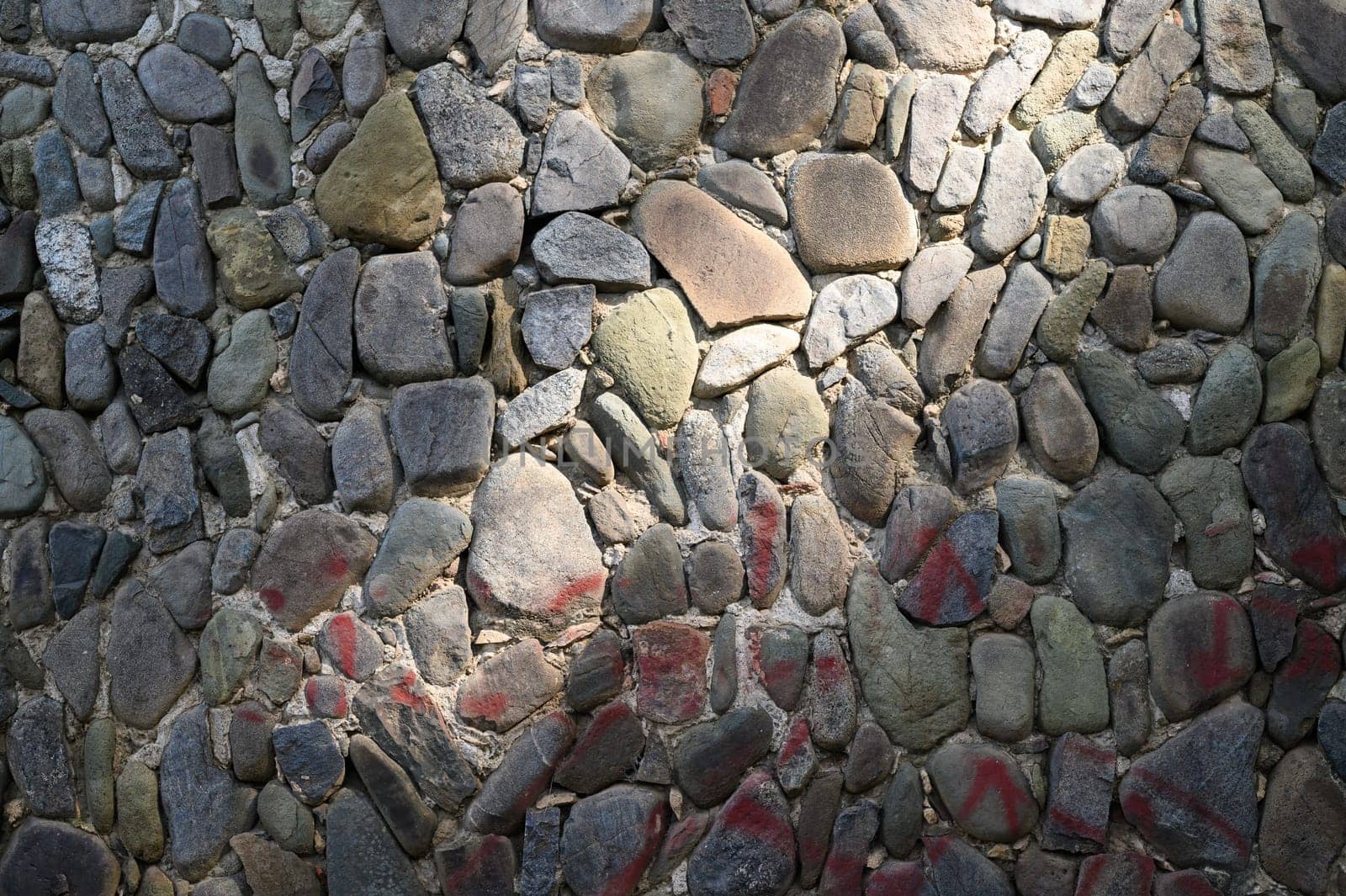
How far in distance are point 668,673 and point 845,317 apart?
0.72 metres

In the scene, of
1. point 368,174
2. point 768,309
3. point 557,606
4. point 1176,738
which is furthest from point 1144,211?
point 368,174

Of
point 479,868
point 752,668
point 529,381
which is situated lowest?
point 479,868

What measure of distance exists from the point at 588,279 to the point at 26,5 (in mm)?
1206

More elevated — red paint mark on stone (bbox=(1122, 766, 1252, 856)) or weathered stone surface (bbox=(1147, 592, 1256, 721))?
weathered stone surface (bbox=(1147, 592, 1256, 721))

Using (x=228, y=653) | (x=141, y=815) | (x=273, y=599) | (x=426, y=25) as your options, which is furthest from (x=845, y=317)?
(x=141, y=815)

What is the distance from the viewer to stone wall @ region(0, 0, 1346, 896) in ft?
6.52

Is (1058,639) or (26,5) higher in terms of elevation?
(26,5)

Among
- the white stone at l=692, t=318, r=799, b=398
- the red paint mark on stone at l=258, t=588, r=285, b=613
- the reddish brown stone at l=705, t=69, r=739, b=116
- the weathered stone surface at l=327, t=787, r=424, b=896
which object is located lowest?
the weathered stone surface at l=327, t=787, r=424, b=896

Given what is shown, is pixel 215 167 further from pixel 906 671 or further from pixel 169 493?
pixel 906 671

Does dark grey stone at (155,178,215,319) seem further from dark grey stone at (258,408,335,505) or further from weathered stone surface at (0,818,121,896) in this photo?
weathered stone surface at (0,818,121,896)

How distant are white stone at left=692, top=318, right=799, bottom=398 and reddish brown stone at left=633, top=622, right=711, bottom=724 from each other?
43 centimetres

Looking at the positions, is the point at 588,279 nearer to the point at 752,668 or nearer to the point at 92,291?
the point at 752,668

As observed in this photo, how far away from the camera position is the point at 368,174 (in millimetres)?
2043

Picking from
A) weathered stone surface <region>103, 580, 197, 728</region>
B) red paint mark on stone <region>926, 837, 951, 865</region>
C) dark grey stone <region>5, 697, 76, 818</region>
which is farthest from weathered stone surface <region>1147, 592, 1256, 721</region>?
dark grey stone <region>5, 697, 76, 818</region>
